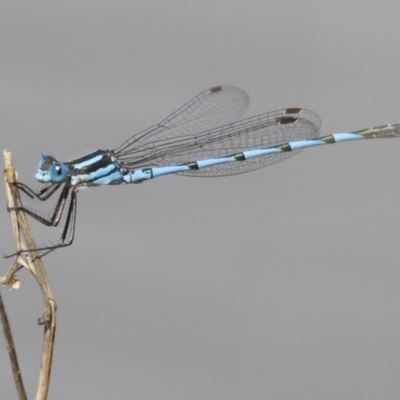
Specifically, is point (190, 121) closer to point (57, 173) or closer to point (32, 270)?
point (57, 173)

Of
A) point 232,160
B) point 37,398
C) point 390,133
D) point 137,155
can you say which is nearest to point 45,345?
point 37,398

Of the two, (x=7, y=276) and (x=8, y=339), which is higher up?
(x=7, y=276)

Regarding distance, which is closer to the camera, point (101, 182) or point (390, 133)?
point (101, 182)

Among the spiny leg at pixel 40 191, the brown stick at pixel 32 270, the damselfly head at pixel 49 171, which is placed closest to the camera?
the brown stick at pixel 32 270

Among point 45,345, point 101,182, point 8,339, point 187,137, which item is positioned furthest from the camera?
point 187,137

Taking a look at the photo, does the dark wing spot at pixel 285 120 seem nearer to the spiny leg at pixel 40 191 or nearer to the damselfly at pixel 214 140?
the damselfly at pixel 214 140

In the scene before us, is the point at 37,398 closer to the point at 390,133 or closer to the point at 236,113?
the point at 236,113

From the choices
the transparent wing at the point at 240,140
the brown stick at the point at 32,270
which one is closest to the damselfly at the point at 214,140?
the transparent wing at the point at 240,140

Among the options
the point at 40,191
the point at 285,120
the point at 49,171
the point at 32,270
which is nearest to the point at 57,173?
the point at 49,171

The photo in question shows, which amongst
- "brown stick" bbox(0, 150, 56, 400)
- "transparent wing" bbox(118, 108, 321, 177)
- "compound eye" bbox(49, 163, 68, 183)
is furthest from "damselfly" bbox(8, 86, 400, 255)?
"brown stick" bbox(0, 150, 56, 400)
